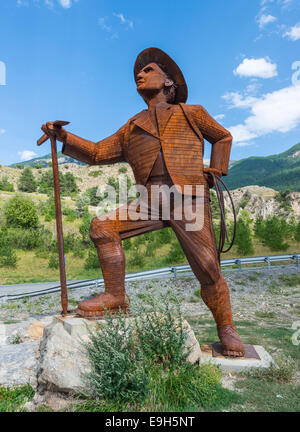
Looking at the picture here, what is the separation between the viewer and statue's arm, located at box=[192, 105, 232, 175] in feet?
11.5

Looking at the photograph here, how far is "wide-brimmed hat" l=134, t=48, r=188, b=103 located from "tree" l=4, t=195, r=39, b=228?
19.9 meters

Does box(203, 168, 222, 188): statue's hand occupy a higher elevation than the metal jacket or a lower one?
lower

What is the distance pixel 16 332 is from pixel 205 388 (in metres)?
2.95

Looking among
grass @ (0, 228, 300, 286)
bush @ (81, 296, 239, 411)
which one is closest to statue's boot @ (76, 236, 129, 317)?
bush @ (81, 296, 239, 411)

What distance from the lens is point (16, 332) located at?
4426 mm

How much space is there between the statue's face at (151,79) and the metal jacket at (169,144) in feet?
0.82

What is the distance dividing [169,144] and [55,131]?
125 centimetres

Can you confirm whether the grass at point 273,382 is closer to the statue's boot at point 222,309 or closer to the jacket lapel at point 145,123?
the statue's boot at point 222,309

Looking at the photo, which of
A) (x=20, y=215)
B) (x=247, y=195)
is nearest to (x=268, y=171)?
(x=247, y=195)

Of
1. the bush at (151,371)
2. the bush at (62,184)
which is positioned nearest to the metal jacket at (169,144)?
the bush at (151,371)

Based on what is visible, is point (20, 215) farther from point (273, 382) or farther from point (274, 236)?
point (273, 382)

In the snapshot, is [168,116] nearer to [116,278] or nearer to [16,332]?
[116,278]

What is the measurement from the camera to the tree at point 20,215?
21875mm

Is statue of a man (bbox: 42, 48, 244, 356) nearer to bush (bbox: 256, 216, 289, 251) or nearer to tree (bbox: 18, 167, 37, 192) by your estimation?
bush (bbox: 256, 216, 289, 251)
